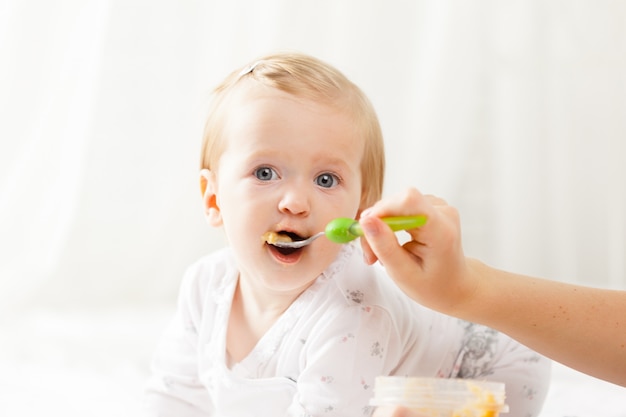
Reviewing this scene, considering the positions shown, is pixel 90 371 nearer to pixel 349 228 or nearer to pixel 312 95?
pixel 312 95

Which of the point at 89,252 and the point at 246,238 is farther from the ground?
the point at 246,238

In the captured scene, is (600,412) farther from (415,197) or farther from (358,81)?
(358,81)

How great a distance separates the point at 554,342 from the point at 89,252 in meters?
1.60

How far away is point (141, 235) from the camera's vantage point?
232 centimetres

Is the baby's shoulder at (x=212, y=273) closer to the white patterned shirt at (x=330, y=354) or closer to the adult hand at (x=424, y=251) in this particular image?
the white patterned shirt at (x=330, y=354)

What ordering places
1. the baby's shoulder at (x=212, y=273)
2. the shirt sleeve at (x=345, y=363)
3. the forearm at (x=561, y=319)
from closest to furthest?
the forearm at (x=561, y=319)
the shirt sleeve at (x=345, y=363)
the baby's shoulder at (x=212, y=273)

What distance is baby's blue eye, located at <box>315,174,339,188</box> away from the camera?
3.65 feet

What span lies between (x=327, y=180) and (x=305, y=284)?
0.14 metres

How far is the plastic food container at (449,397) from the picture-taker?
86 centimetres

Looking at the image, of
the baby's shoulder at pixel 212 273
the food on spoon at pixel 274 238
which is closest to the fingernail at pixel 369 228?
the food on spoon at pixel 274 238

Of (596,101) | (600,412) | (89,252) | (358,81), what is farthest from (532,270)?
(89,252)

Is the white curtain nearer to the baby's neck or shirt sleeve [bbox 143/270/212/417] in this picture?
shirt sleeve [bbox 143/270/212/417]

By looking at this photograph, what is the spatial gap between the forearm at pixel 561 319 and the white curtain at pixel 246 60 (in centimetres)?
124

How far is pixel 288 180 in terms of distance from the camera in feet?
3.61
